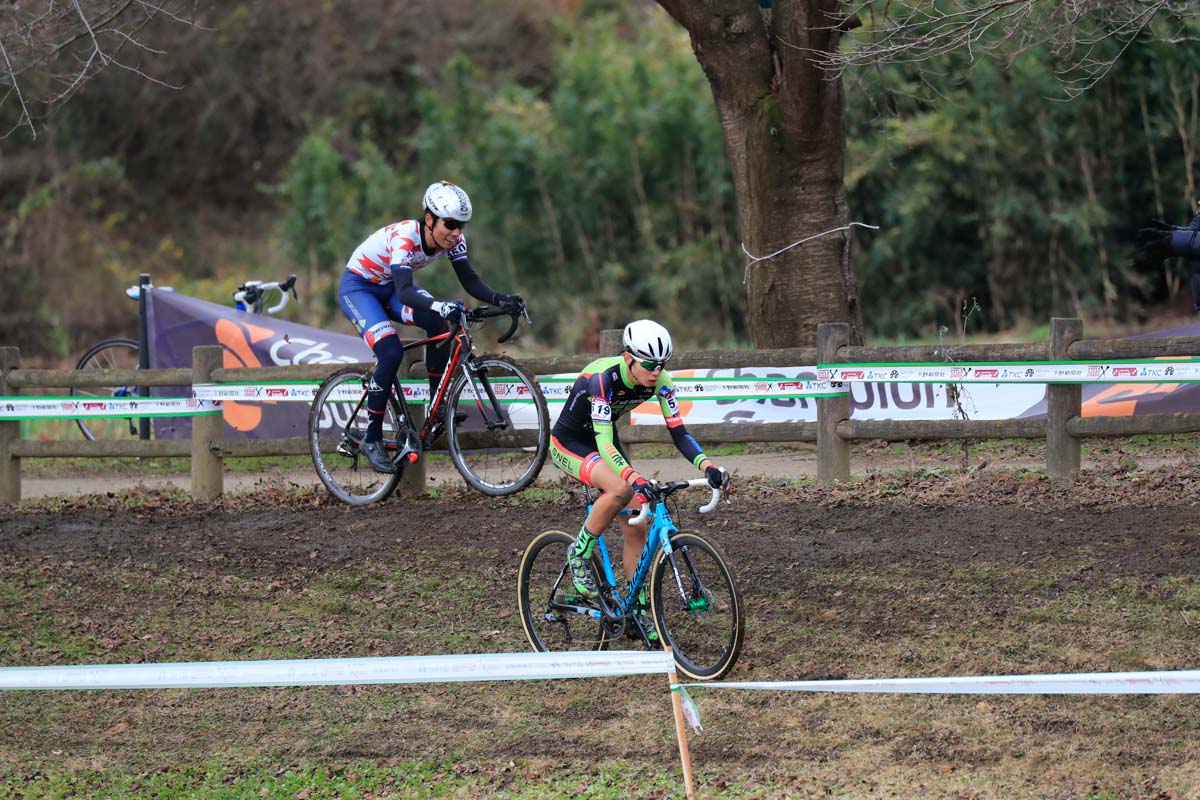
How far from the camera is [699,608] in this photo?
720 cm

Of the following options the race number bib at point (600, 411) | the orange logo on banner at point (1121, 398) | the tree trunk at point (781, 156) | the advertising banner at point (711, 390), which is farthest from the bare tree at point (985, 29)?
the race number bib at point (600, 411)

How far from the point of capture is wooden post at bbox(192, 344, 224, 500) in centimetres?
1158

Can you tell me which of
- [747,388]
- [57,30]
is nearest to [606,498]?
[747,388]

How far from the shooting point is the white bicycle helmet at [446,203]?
32.3 feet

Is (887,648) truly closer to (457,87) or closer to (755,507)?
(755,507)

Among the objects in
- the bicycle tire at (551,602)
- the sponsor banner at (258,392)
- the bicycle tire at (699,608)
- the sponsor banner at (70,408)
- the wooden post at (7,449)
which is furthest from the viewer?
the wooden post at (7,449)

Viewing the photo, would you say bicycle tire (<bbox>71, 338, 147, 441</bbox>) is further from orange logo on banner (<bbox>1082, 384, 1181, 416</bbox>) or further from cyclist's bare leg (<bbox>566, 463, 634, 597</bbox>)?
orange logo on banner (<bbox>1082, 384, 1181, 416</bbox>)

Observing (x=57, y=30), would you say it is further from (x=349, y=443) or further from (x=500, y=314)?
(x=500, y=314)

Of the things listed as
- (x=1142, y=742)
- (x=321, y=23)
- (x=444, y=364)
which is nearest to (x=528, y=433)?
(x=444, y=364)

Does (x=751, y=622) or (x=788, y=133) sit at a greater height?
(x=788, y=133)

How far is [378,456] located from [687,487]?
12.7ft

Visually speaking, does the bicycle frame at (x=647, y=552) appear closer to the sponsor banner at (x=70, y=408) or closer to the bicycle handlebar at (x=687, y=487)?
the bicycle handlebar at (x=687, y=487)

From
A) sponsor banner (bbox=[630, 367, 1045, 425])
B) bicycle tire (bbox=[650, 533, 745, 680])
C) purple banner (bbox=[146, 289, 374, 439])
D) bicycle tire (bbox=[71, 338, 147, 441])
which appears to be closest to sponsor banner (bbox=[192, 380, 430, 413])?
purple banner (bbox=[146, 289, 374, 439])

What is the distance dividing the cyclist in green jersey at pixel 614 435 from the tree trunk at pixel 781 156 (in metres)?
4.67
